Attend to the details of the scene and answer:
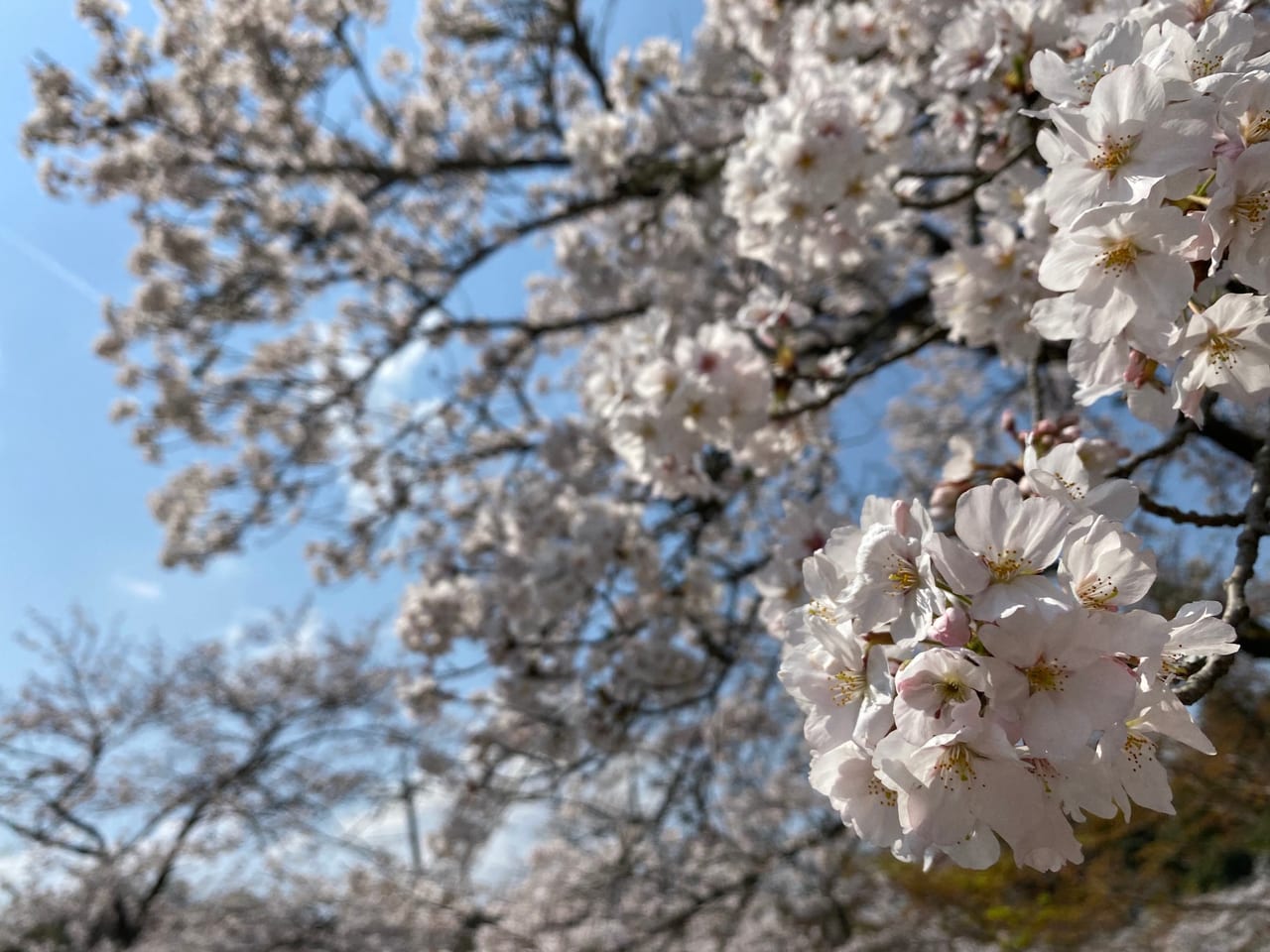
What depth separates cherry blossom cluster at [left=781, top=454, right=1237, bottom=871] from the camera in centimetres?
81

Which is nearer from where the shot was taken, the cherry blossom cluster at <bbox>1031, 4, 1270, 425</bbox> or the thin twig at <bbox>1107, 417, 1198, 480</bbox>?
the cherry blossom cluster at <bbox>1031, 4, 1270, 425</bbox>

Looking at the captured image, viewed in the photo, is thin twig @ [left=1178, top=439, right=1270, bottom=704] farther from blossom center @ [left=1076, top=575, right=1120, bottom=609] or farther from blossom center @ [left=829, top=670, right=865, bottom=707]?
blossom center @ [left=829, top=670, right=865, bottom=707]

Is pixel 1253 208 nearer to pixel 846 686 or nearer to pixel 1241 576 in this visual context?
pixel 1241 576

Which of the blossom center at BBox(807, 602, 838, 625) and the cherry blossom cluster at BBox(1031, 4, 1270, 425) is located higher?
the cherry blossom cluster at BBox(1031, 4, 1270, 425)

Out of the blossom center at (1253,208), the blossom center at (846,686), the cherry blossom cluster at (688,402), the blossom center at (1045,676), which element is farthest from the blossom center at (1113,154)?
the cherry blossom cluster at (688,402)

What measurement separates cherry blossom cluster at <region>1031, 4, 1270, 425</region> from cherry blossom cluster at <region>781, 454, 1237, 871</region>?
272 mm

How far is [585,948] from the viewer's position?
5031mm

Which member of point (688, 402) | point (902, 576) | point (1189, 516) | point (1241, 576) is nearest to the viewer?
point (902, 576)

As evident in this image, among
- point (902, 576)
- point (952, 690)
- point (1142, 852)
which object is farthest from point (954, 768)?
point (1142, 852)

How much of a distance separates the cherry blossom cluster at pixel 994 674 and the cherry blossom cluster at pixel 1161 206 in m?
0.27

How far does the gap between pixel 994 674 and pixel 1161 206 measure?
0.62m

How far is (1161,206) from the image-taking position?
3.03 ft

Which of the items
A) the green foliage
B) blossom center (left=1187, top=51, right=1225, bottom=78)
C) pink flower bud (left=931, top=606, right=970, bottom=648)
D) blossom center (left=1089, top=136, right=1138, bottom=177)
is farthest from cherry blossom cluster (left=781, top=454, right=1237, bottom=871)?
the green foliage

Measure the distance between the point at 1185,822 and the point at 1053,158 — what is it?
10.4 m
